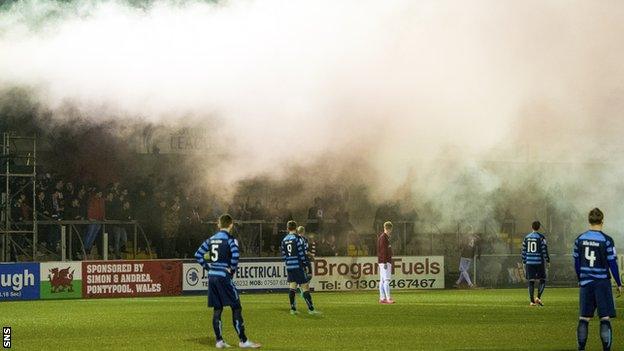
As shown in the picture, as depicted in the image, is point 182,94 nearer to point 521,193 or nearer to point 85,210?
point 85,210

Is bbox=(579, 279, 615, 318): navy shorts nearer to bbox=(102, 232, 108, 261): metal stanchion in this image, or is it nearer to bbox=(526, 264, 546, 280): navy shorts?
bbox=(526, 264, 546, 280): navy shorts

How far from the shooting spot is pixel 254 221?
40.2m

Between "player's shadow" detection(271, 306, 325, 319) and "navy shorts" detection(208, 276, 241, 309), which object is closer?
"navy shorts" detection(208, 276, 241, 309)

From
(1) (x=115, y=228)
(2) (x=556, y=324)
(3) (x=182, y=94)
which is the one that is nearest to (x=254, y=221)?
(1) (x=115, y=228)

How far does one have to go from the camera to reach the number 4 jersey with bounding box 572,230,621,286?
718 inches

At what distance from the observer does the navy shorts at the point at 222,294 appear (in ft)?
65.1

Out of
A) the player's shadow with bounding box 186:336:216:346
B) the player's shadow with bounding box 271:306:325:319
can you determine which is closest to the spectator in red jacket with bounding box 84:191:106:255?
the player's shadow with bounding box 271:306:325:319

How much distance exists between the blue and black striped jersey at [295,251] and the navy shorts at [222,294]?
361 inches

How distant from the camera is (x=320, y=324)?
82.1 feet

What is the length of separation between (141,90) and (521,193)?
21.1 m

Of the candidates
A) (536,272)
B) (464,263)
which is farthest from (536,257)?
(464,263)

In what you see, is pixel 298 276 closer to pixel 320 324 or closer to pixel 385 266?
pixel 320 324

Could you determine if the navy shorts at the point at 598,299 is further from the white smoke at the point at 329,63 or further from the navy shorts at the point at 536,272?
the navy shorts at the point at 536,272

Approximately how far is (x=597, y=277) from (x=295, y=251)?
12.2 metres
